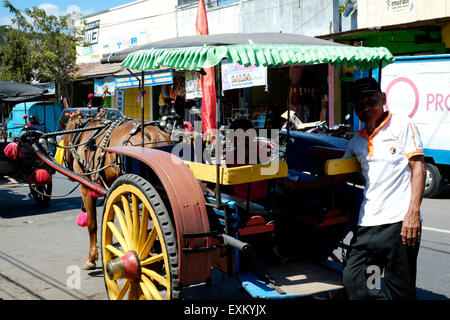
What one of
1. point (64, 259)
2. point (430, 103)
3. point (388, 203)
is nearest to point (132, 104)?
point (430, 103)

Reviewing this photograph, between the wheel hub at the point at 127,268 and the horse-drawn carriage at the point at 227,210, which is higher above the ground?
the horse-drawn carriage at the point at 227,210

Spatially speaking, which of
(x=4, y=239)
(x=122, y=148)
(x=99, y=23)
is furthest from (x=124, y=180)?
(x=99, y=23)

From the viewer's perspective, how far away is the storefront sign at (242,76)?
51.2 feet

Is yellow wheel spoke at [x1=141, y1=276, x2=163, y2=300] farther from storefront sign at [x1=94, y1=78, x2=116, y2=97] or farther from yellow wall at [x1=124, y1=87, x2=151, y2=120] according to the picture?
yellow wall at [x1=124, y1=87, x2=151, y2=120]

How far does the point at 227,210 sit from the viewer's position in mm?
3455

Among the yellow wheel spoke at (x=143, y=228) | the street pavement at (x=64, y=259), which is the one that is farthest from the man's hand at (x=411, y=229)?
the yellow wheel spoke at (x=143, y=228)

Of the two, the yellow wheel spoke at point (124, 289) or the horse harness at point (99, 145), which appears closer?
the yellow wheel spoke at point (124, 289)

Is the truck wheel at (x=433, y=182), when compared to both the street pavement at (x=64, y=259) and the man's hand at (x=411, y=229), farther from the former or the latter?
the man's hand at (x=411, y=229)

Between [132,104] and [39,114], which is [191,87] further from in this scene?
[132,104]

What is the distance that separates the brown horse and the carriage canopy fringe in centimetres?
198

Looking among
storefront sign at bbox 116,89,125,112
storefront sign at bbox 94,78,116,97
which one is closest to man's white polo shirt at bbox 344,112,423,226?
storefront sign at bbox 94,78,116,97

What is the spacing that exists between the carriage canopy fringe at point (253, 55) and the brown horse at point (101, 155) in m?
1.98

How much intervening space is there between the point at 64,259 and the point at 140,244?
2791mm

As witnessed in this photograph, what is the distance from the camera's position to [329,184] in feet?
12.8
